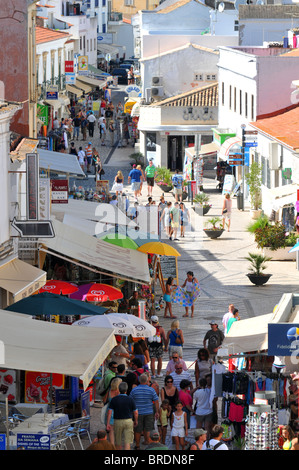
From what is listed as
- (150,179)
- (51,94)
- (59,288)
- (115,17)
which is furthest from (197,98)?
(115,17)

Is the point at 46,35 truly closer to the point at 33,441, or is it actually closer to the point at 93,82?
the point at 93,82

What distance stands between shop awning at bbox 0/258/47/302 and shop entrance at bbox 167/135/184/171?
28989mm

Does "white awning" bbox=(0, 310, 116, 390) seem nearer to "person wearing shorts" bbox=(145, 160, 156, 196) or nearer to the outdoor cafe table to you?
the outdoor cafe table

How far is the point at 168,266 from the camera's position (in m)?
28.7

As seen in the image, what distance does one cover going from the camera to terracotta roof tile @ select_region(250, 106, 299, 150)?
35.4 meters

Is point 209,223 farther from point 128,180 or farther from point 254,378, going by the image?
point 254,378

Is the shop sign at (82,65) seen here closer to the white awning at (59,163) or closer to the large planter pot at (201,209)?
the large planter pot at (201,209)

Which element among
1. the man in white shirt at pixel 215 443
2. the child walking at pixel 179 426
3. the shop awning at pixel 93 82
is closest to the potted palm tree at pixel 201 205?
the child walking at pixel 179 426

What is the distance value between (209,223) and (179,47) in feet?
74.0

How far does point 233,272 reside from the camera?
31.5m

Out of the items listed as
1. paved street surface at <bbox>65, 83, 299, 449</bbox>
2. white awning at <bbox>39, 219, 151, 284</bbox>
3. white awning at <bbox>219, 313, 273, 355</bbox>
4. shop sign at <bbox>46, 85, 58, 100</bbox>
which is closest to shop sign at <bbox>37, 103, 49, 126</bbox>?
shop sign at <bbox>46, 85, 58, 100</bbox>

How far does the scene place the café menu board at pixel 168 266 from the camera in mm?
28469

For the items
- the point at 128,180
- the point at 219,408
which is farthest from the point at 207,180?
the point at 219,408

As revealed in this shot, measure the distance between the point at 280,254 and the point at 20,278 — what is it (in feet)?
41.5
